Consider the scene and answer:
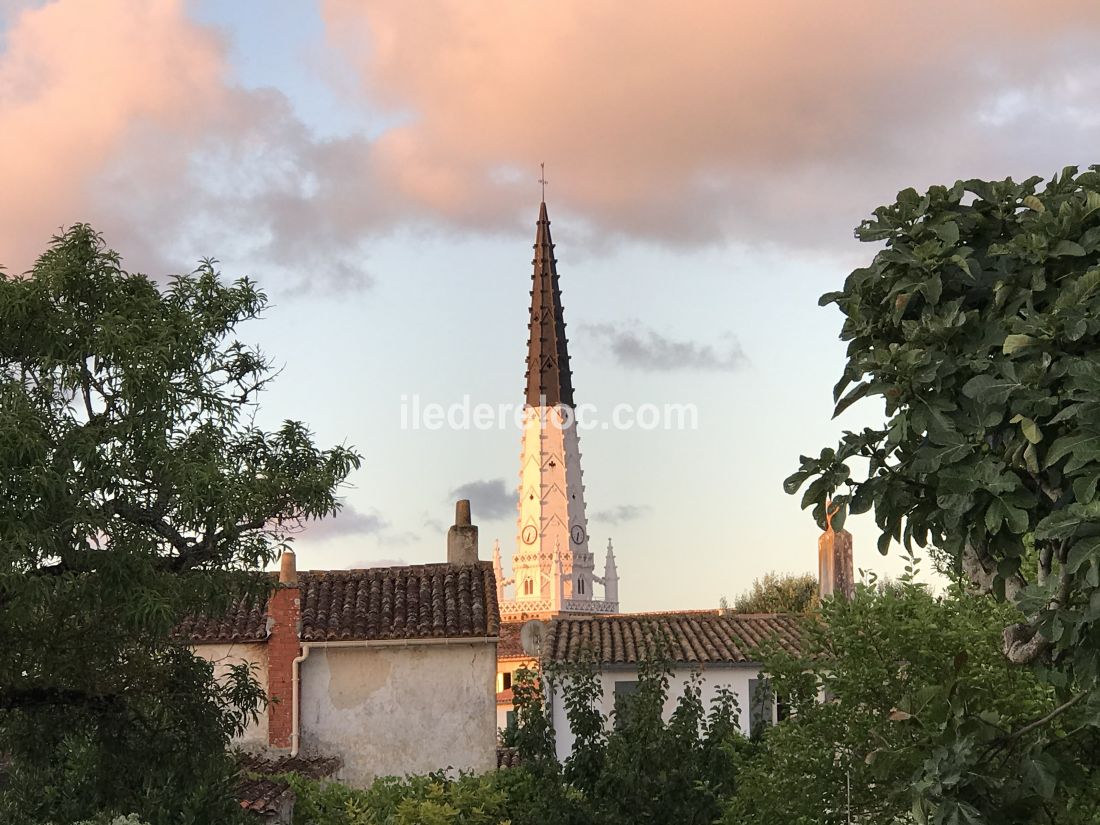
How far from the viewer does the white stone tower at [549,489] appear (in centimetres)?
11794

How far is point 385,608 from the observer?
2523 centimetres

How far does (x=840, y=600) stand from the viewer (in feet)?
41.5

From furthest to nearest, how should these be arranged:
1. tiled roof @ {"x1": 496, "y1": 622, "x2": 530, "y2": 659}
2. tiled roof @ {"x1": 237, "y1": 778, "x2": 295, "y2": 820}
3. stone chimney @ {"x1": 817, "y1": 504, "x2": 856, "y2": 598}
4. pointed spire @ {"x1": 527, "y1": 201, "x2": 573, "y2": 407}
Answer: pointed spire @ {"x1": 527, "y1": 201, "x2": 573, "y2": 407}
tiled roof @ {"x1": 496, "y1": 622, "x2": 530, "y2": 659}
stone chimney @ {"x1": 817, "y1": 504, "x2": 856, "y2": 598}
tiled roof @ {"x1": 237, "y1": 778, "x2": 295, "y2": 820}

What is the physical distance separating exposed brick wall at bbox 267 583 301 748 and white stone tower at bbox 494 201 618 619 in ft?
302

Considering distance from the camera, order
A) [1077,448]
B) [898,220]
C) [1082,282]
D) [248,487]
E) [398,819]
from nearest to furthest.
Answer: [1077,448], [1082,282], [898,220], [248,487], [398,819]

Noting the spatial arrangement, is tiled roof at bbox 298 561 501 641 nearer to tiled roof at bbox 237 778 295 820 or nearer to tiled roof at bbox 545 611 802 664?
tiled roof at bbox 545 611 802 664

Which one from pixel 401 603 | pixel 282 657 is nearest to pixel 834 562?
pixel 401 603

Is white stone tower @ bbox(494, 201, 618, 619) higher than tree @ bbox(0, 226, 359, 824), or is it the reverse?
white stone tower @ bbox(494, 201, 618, 619)

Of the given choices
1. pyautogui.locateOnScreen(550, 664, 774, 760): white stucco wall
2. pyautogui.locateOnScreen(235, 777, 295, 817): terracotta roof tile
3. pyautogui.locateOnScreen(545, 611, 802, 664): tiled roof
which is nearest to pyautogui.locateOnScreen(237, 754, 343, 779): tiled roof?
pyautogui.locateOnScreen(235, 777, 295, 817): terracotta roof tile

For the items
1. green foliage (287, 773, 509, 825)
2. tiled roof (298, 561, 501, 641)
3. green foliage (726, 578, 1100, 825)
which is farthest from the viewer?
tiled roof (298, 561, 501, 641)

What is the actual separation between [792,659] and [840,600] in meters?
1.01

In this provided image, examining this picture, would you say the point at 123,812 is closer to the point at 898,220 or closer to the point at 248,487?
the point at 248,487

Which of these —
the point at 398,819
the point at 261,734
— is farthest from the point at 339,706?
the point at 398,819

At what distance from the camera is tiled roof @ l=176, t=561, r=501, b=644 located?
24.2 meters
